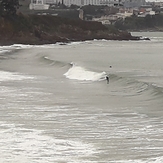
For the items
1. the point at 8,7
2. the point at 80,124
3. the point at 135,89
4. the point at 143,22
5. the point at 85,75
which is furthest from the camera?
the point at 143,22

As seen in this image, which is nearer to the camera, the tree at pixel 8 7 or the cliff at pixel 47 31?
the cliff at pixel 47 31

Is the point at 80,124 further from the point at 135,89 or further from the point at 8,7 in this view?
the point at 8,7

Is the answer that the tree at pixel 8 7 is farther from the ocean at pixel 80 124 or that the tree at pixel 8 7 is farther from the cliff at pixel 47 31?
the ocean at pixel 80 124

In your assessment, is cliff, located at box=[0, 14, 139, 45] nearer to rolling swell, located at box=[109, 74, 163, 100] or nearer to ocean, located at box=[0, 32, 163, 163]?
rolling swell, located at box=[109, 74, 163, 100]

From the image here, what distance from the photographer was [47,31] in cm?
8112

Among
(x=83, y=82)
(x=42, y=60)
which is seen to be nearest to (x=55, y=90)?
(x=83, y=82)

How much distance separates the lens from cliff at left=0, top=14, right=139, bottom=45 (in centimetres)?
7021

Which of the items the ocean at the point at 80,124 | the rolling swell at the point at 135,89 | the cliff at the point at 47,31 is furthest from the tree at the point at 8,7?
the ocean at the point at 80,124

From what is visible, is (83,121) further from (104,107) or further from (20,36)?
(20,36)

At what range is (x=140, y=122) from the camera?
1291cm

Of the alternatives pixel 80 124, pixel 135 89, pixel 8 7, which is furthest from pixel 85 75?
pixel 8 7

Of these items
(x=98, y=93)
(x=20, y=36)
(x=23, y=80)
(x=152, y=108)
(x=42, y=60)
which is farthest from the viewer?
(x=20, y=36)

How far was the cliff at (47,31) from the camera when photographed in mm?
70213

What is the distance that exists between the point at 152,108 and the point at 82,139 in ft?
16.7
